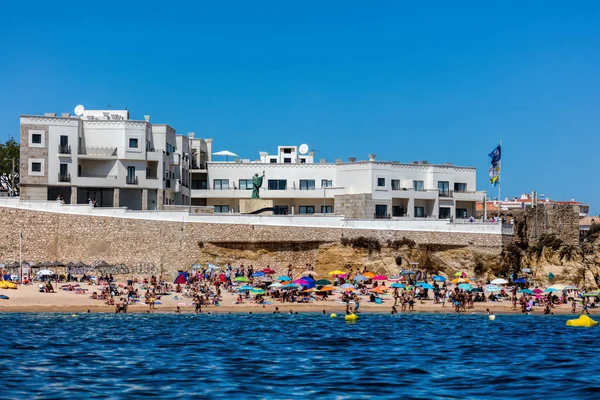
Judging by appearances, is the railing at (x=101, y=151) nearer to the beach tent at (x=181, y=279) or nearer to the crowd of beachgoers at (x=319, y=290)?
the crowd of beachgoers at (x=319, y=290)

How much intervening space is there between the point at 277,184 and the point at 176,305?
27.1 metres

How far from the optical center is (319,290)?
65000mm

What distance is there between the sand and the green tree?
96.9 feet

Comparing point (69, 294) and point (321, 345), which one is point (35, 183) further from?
point (321, 345)

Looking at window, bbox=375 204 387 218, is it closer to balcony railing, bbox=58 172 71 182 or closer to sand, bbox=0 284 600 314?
sand, bbox=0 284 600 314

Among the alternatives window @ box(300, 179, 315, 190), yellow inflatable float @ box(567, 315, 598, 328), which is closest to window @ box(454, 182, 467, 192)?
window @ box(300, 179, 315, 190)

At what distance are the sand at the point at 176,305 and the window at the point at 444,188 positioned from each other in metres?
21.2

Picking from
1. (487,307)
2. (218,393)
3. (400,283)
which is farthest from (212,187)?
(218,393)

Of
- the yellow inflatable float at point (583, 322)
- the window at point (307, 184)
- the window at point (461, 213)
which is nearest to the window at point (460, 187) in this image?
the window at point (461, 213)

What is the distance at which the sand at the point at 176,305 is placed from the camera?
59812 mm

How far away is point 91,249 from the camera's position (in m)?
70.9

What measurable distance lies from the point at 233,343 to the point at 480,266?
1106 inches

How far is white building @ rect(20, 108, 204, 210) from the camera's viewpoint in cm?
7594

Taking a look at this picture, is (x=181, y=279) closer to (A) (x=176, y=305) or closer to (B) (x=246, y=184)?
(A) (x=176, y=305)
